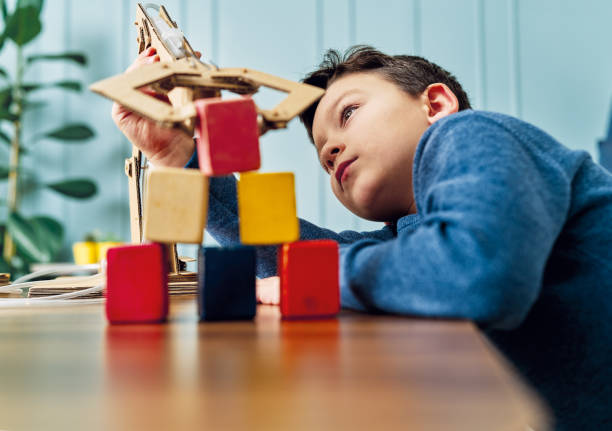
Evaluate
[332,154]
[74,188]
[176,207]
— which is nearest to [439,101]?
[332,154]

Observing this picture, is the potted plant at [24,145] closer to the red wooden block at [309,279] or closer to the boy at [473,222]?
the boy at [473,222]

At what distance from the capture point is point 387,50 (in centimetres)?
227

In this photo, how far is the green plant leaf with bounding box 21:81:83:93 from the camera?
2.25 m

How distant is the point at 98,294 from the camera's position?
25.8 inches

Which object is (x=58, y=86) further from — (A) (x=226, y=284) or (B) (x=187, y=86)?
(A) (x=226, y=284)

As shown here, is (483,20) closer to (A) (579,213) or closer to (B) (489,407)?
(A) (579,213)

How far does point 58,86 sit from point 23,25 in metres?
0.28

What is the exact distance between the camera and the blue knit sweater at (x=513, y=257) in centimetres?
42

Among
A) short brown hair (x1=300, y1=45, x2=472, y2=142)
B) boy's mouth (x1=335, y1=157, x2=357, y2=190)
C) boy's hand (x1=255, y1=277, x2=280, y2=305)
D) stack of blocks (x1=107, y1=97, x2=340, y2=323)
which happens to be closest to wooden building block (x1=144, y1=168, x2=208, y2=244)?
stack of blocks (x1=107, y1=97, x2=340, y2=323)

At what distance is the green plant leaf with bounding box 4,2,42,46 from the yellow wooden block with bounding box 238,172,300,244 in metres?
2.21

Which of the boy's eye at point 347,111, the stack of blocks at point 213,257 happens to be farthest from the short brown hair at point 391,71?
the stack of blocks at point 213,257

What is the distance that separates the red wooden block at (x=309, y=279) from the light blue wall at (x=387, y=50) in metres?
1.77

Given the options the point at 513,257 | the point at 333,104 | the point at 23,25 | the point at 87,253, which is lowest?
the point at 87,253

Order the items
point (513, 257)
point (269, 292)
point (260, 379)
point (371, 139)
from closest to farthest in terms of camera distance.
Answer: point (260, 379)
point (513, 257)
point (269, 292)
point (371, 139)
